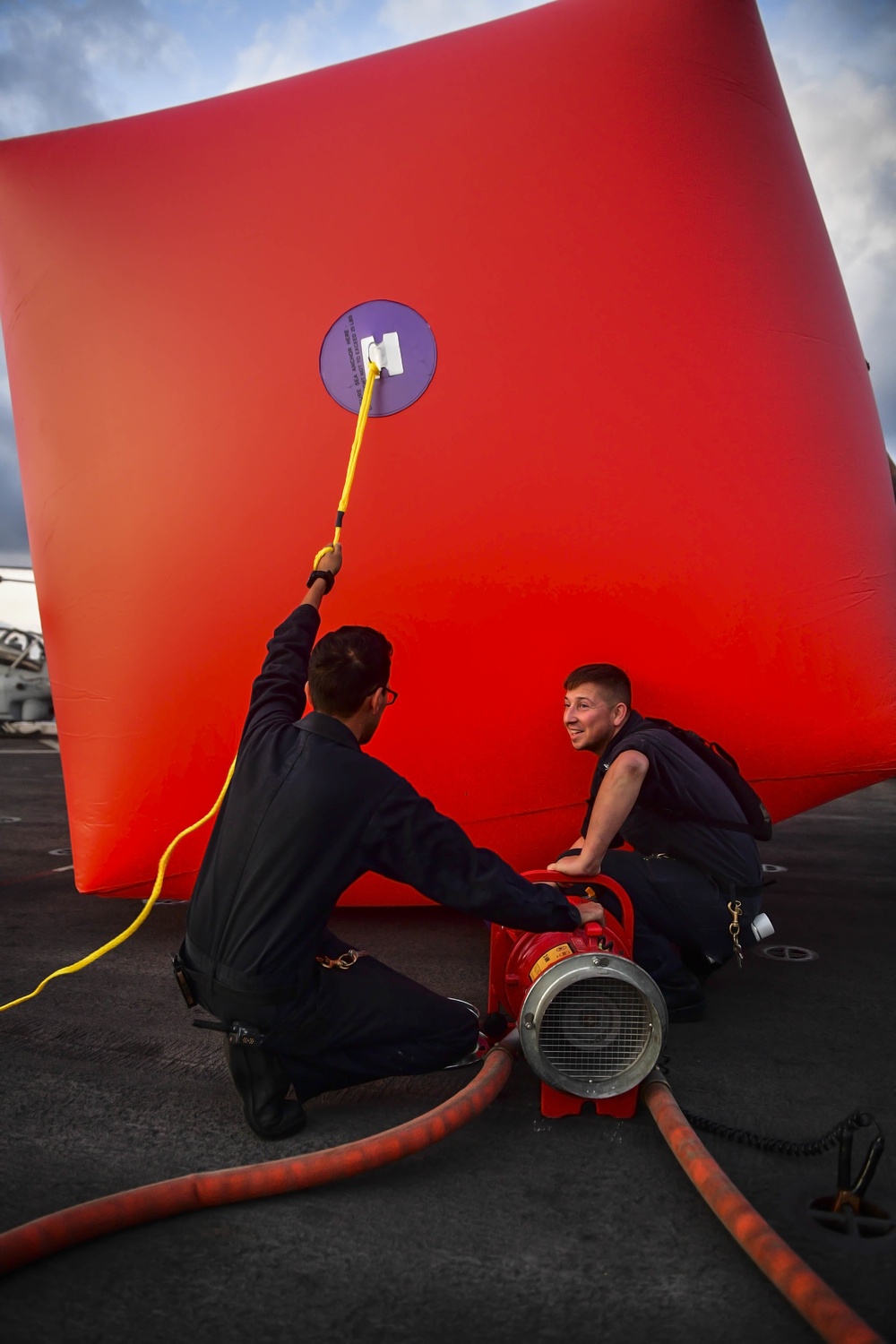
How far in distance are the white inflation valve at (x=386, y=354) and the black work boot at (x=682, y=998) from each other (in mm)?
1844

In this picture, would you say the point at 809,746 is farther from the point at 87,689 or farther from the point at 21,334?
the point at 21,334

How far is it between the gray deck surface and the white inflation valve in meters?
1.76

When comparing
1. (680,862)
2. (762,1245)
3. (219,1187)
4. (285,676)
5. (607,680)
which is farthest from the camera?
(607,680)

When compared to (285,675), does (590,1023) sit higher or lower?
lower

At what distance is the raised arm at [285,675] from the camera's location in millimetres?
1860

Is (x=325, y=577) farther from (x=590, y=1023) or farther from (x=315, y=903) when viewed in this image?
(x=590, y=1023)

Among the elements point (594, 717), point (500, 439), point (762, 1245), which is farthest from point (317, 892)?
point (500, 439)

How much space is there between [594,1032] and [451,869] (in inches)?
16.3

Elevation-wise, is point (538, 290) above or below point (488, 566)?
above

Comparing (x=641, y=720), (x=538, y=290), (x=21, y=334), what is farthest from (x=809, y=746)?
(x=21, y=334)

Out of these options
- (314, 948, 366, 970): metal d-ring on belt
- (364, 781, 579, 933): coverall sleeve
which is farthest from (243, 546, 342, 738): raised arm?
(314, 948, 366, 970): metal d-ring on belt

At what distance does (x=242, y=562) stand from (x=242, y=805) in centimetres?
116

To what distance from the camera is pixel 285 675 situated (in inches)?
76.0

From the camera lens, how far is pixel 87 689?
9.21 ft
